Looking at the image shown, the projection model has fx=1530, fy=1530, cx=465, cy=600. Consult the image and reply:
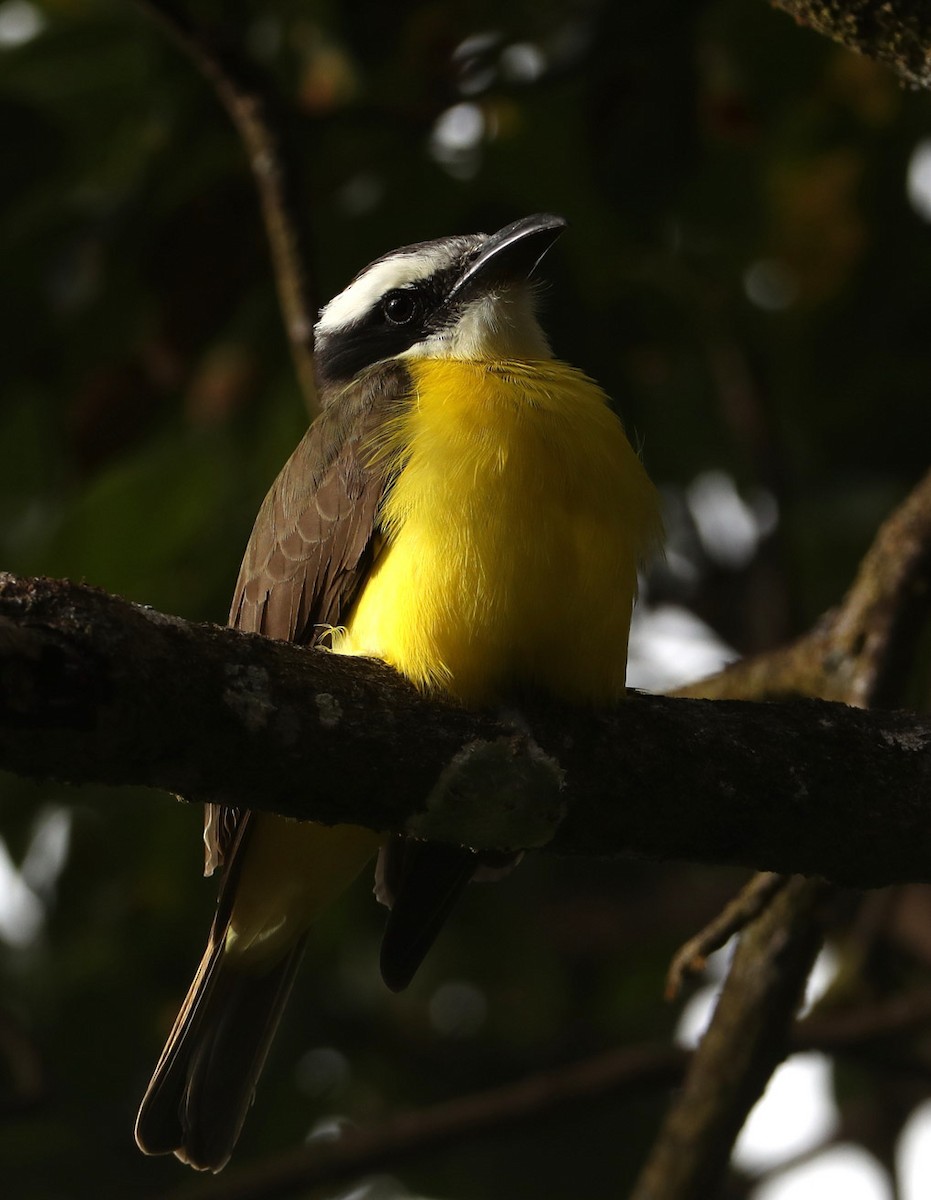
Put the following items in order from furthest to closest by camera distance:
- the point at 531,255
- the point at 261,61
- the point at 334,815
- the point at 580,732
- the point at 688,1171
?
the point at 261,61 < the point at 531,255 < the point at 688,1171 < the point at 580,732 < the point at 334,815

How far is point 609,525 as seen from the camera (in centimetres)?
366

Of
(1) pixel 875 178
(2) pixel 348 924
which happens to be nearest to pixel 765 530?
(1) pixel 875 178

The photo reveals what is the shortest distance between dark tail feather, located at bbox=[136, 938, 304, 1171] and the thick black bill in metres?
2.02

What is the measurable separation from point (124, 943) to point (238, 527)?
166 cm

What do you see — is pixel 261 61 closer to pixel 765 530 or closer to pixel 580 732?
pixel 765 530

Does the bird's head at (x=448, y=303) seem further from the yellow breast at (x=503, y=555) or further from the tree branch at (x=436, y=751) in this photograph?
Result: the tree branch at (x=436, y=751)

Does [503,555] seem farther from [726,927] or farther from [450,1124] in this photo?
[450,1124]

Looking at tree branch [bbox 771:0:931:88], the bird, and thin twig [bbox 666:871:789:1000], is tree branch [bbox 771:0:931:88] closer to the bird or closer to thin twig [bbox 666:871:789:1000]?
the bird

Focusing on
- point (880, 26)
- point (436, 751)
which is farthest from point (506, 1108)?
point (880, 26)

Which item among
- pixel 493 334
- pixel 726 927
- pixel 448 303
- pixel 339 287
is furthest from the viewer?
pixel 339 287

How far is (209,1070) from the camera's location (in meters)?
4.07

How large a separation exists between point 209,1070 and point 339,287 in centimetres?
251

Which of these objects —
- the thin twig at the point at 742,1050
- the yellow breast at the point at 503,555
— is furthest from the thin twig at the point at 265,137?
the thin twig at the point at 742,1050

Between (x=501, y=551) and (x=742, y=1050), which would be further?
(x=742, y=1050)
